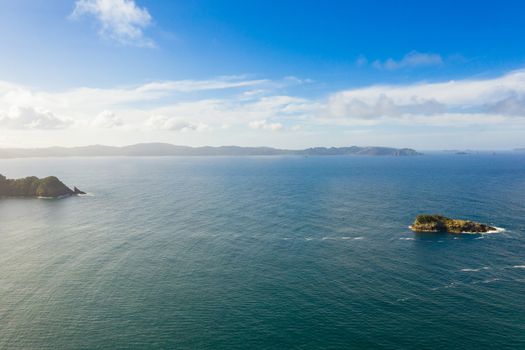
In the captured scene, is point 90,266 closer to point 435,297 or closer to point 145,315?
point 145,315

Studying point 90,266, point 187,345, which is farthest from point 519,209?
point 90,266

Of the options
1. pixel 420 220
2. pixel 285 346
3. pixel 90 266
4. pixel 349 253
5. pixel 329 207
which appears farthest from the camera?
pixel 329 207

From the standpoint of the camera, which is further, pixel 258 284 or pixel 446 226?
pixel 446 226

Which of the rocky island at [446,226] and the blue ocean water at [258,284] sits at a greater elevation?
the rocky island at [446,226]

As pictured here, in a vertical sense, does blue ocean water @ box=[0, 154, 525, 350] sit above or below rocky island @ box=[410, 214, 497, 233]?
below

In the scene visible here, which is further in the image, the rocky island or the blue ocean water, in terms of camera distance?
the rocky island

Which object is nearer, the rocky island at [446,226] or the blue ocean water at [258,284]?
the blue ocean water at [258,284]

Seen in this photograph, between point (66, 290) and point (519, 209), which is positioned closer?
point (66, 290)

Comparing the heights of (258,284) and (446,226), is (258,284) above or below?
below
